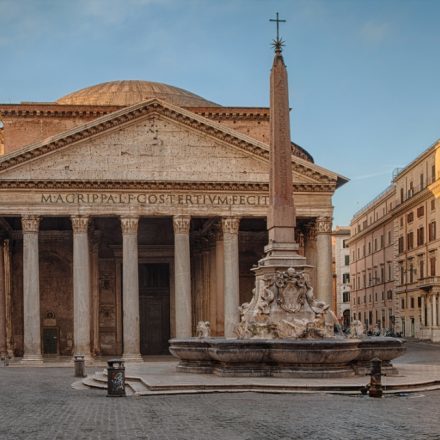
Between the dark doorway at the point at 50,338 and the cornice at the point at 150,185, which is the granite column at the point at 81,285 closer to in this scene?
the cornice at the point at 150,185

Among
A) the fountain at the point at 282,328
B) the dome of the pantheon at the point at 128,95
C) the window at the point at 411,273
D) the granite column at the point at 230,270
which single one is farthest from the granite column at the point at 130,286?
the window at the point at 411,273

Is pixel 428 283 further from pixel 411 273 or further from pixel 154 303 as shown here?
pixel 154 303

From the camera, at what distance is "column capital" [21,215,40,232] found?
133 feet

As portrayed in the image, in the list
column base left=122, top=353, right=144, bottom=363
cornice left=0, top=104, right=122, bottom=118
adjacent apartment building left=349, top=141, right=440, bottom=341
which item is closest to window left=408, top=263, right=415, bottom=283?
adjacent apartment building left=349, top=141, right=440, bottom=341

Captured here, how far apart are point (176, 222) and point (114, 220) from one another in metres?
8.81

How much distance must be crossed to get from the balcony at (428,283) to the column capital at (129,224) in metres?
27.0

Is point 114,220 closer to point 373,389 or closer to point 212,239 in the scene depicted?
point 212,239

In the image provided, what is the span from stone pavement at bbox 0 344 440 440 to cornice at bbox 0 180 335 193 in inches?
838

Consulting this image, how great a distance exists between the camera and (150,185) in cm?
4125

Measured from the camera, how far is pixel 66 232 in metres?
49.0

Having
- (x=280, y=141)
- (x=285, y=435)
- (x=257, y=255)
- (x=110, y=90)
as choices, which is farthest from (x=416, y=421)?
(x=110, y=90)

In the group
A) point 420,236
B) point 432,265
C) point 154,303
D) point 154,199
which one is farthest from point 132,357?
point 420,236

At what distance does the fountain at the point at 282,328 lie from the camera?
66.9 feet

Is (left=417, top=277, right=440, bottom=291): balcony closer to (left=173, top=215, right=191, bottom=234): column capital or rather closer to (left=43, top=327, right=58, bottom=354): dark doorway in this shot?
(left=173, top=215, right=191, bottom=234): column capital
